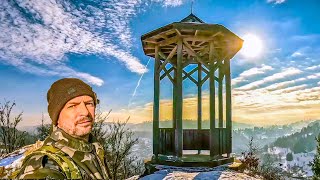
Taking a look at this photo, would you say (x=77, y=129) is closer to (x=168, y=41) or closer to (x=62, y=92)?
(x=62, y=92)

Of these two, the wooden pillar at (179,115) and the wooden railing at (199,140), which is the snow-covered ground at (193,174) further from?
the wooden railing at (199,140)

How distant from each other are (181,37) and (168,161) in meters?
3.67

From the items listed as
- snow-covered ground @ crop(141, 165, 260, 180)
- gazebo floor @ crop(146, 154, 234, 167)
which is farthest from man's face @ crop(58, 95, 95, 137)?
gazebo floor @ crop(146, 154, 234, 167)

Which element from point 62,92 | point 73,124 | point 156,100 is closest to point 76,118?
point 73,124

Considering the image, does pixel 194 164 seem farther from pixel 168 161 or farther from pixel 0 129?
pixel 0 129

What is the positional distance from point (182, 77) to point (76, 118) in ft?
24.8

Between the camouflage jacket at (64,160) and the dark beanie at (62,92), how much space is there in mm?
112

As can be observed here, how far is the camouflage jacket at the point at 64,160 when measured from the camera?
1.29 meters

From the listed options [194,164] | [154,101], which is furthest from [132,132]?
[194,164]

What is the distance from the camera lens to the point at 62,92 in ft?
5.48

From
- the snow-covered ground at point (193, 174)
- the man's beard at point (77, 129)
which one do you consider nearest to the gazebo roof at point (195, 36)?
the snow-covered ground at point (193, 174)

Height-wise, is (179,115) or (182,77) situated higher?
(182,77)

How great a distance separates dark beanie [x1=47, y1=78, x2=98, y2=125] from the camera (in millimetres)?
1656

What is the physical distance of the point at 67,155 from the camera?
153 centimetres
